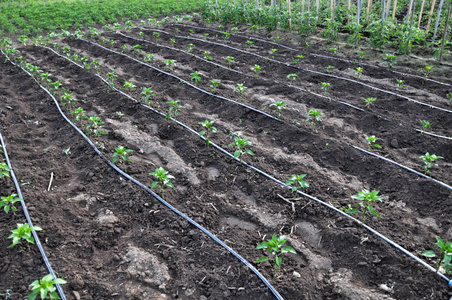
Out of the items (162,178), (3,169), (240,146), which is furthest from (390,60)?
(3,169)

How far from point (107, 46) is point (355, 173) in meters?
8.00

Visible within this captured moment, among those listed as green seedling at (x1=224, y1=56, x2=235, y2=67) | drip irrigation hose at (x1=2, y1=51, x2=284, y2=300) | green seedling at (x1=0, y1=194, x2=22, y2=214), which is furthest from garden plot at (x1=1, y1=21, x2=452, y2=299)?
green seedling at (x1=224, y1=56, x2=235, y2=67)

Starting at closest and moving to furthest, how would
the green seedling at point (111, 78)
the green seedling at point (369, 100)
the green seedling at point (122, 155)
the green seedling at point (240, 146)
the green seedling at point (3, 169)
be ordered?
the green seedling at point (3, 169) < the green seedling at point (122, 155) < the green seedling at point (240, 146) < the green seedling at point (369, 100) < the green seedling at point (111, 78)

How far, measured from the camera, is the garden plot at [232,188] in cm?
306

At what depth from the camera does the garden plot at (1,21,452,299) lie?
306 cm

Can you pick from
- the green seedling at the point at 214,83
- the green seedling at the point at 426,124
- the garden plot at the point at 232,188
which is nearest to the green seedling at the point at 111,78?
the garden plot at the point at 232,188

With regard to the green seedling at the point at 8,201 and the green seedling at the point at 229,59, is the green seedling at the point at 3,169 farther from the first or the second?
the green seedling at the point at 229,59

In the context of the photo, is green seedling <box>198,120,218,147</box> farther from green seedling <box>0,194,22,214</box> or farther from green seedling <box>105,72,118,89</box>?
green seedling <box>105,72,118,89</box>

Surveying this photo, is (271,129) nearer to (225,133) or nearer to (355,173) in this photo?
(225,133)

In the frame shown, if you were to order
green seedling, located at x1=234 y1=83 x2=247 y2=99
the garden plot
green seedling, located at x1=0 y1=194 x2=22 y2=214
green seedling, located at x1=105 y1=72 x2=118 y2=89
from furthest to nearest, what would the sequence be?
green seedling, located at x1=105 y1=72 x2=118 y2=89
green seedling, located at x1=234 y1=83 x2=247 y2=99
green seedling, located at x1=0 y1=194 x2=22 y2=214
the garden plot

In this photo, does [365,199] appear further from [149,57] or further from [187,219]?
[149,57]

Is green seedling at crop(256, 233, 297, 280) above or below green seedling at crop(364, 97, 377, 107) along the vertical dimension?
below

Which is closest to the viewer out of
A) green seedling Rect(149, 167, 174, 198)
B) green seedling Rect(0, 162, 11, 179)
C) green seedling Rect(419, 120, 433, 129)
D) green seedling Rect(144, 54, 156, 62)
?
green seedling Rect(149, 167, 174, 198)

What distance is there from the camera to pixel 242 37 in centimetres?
1009
